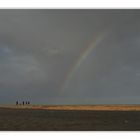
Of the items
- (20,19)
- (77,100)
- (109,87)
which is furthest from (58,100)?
(20,19)

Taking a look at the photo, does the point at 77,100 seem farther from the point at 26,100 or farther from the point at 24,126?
the point at 24,126

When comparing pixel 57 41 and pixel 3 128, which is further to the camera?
pixel 57 41

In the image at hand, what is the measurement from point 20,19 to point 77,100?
2.57 metres

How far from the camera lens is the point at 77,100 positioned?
1076 centimetres

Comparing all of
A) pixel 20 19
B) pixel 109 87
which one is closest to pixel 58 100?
pixel 109 87

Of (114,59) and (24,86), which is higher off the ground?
(114,59)

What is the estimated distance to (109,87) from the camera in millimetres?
10836

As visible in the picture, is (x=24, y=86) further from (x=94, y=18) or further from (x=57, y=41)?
(x=94, y=18)

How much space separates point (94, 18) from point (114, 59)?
6.37 ft
